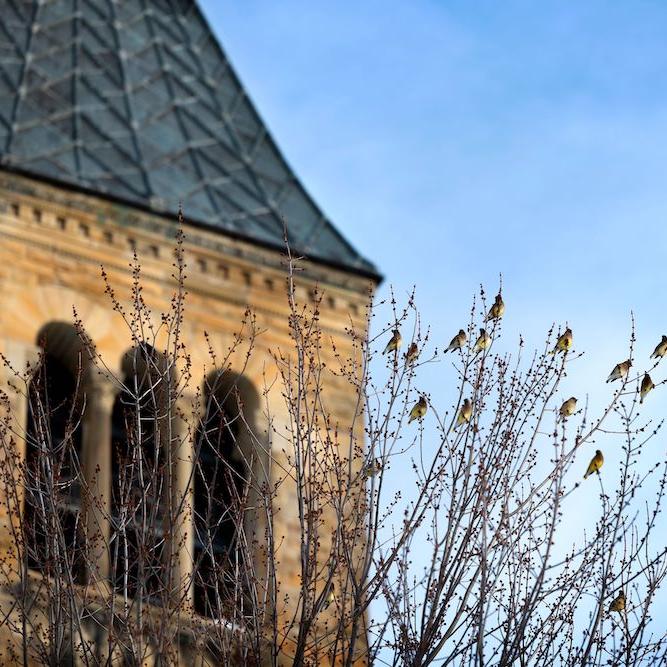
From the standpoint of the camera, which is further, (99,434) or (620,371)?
(99,434)

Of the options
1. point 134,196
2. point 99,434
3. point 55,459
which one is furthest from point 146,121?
point 55,459

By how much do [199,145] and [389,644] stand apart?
13620mm

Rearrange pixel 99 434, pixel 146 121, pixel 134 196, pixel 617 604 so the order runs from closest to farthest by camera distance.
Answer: pixel 617 604 → pixel 99 434 → pixel 134 196 → pixel 146 121

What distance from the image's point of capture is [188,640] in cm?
2586

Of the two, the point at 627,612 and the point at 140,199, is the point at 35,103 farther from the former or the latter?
the point at 627,612

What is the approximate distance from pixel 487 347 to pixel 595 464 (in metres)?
1.12

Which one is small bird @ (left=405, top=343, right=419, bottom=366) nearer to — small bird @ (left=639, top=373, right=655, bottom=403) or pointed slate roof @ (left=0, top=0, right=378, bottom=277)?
small bird @ (left=639, top=373, right=655, bottom=403)

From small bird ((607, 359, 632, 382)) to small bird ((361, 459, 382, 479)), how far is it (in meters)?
1.60

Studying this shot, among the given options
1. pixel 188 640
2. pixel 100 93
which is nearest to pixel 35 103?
pixel 100 93

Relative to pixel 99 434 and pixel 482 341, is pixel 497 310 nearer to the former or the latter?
pixel 482 341

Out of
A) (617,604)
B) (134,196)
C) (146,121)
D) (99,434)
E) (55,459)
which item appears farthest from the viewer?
(146,121)

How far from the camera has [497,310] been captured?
20.0 m

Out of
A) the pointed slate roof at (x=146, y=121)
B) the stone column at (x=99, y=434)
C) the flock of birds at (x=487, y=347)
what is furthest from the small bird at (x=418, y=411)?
the pointed slate roof at (x=146, y=121)

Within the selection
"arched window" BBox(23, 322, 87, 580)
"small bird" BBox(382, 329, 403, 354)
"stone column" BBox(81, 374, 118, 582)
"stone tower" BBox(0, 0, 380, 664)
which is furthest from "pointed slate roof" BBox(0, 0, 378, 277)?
"small bird" BBox(382, 329, 403, 354)
